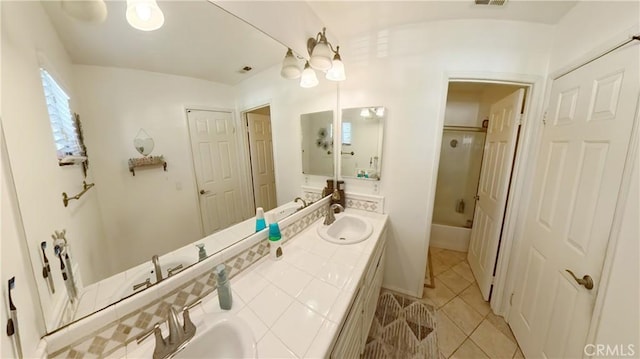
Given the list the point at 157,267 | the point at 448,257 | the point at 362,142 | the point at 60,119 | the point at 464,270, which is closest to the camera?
the point at 60,119

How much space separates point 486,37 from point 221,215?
2149 mm

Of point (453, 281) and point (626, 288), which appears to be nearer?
point (626, 288)

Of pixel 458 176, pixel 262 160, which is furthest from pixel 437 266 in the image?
pixel 262 160

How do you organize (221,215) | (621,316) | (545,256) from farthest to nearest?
(545,256), (221,215), (621,316)

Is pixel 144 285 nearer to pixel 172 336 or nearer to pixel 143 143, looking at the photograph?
pixel 172 336

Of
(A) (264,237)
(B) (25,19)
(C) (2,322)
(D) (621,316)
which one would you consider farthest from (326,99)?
(D) (621,316)

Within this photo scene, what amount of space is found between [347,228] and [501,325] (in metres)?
1.47

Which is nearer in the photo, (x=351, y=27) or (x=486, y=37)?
(x=486, y=37)

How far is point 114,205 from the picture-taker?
26.7 inches

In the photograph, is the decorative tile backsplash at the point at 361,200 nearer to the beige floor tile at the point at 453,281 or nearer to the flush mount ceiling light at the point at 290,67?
the flush mount ceiling light at the point at 290,67

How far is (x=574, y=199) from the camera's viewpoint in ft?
3.48

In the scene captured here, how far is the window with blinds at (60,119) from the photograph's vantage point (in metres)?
0.53

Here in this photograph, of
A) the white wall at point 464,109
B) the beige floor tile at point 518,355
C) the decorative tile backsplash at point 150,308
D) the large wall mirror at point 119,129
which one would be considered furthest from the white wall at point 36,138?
the white wall at point 464,109

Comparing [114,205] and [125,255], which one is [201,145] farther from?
[125,255]
